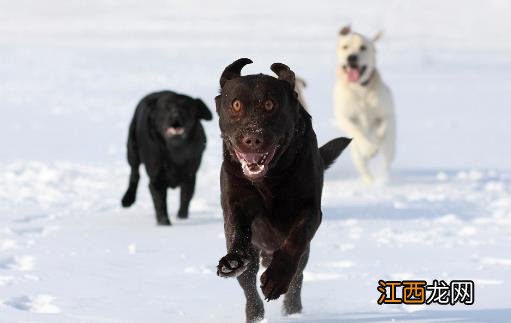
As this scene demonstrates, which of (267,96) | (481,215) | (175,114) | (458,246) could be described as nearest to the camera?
(267,96)

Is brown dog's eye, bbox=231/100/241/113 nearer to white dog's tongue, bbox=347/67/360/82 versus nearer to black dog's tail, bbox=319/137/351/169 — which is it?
black dog's tail, bbox=319/137/351/169

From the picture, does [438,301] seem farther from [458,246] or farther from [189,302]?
[458,246]

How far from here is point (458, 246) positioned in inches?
250

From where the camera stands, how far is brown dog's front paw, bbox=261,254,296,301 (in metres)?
3.48

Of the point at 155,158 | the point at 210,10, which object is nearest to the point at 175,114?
the point at 155,158

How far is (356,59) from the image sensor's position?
10.1 meters

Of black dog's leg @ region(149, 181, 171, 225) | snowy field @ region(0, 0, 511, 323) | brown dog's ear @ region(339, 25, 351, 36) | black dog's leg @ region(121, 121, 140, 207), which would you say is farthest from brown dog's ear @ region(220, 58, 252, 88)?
brown dog's ear @ region(339, 25, 351, 36)

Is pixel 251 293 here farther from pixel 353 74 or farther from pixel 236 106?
pixel 353 74

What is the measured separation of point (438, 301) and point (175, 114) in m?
2.93

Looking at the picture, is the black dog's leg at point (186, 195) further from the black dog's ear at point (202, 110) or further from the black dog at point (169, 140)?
the black dog's ear at point (202, 110)

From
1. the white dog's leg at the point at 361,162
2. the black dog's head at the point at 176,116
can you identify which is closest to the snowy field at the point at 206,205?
the white dog's leg at the point at 361,162

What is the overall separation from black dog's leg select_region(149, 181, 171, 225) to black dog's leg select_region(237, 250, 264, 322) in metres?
3.22

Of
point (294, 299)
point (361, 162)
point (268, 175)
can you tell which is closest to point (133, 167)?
point (361, 162)

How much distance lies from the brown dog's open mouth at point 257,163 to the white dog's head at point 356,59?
22.3 feet
